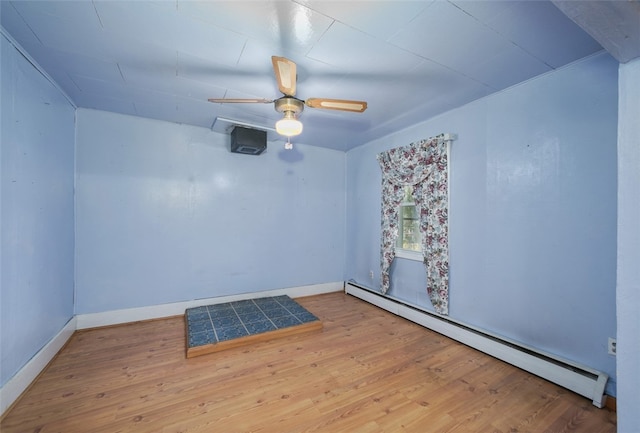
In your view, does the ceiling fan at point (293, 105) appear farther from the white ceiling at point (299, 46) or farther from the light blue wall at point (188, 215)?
the light blue wall at point (188, 215)

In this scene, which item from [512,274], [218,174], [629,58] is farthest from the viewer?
[218,174]

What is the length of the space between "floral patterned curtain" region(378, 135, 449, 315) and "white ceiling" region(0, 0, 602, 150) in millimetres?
592

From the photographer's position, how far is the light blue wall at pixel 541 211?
1.81 metres

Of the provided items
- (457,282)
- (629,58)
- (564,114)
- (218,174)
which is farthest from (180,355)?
(564,114)

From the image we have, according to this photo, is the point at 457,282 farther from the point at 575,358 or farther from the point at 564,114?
the point at 564,114

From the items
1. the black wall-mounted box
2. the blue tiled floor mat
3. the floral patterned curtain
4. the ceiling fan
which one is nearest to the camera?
the ceiling fan

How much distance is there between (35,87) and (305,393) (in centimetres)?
316

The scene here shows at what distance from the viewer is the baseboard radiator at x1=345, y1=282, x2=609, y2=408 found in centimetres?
176

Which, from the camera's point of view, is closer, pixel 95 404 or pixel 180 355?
pixel 95 404

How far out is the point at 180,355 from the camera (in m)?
2.35

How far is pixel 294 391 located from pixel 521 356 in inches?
75.4

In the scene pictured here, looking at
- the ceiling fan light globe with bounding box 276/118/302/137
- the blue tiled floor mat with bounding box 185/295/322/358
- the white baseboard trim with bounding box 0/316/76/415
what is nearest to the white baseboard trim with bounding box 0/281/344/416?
the white baseboard trim with bounding box 0/316/76/415

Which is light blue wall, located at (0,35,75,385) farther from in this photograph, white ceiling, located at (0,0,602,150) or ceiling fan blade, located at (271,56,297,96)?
ceiling fan blade, located at (271,56,297,96)

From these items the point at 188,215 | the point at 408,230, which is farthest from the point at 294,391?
the point at 188,215
